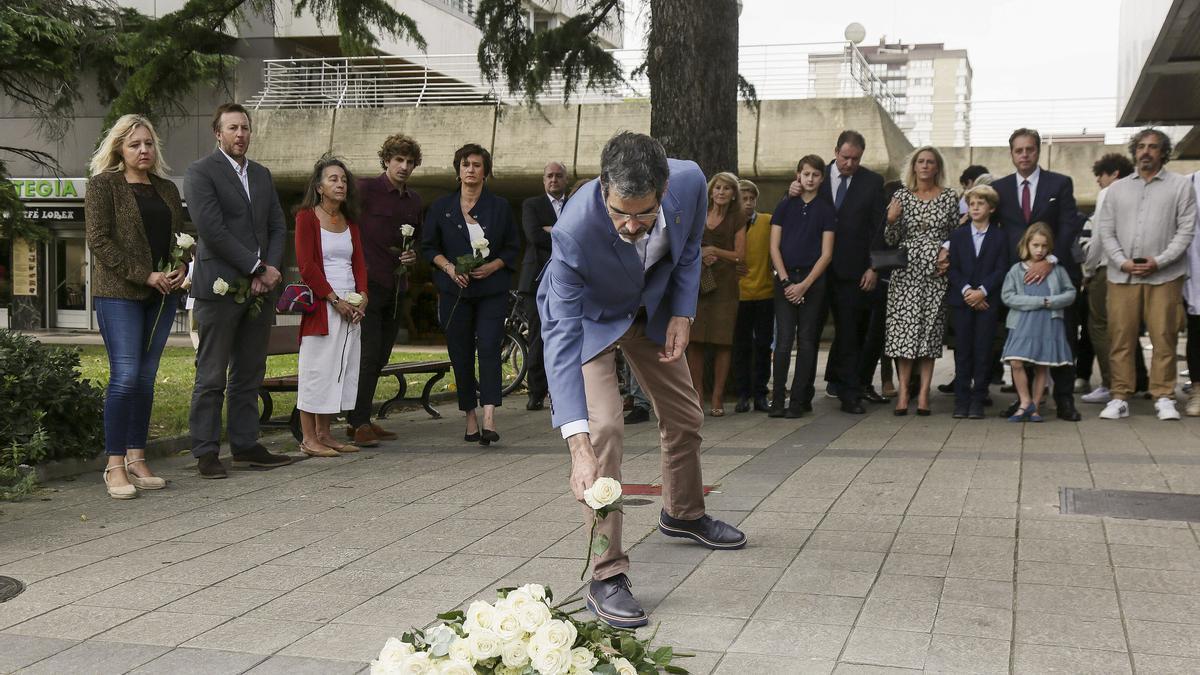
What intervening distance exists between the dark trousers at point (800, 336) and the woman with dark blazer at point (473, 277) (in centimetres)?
245

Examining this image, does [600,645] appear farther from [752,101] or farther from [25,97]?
[25,97]

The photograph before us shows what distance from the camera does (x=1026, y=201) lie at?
10.1 metres

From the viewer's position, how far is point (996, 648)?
12.4 ft

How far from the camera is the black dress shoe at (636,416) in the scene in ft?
32.3

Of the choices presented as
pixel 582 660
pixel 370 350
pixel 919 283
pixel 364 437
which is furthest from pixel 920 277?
pixel 582 660

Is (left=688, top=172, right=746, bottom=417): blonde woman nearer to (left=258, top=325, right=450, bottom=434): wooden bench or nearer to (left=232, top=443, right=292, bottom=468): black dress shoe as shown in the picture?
(left=258, top=325, right=450, bottom=434): wooden bench

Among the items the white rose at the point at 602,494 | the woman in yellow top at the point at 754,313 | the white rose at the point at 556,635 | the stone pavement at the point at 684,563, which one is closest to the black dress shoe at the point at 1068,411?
the stone pavement at the point at 684,563

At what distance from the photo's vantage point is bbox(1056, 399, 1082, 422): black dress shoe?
9.52m

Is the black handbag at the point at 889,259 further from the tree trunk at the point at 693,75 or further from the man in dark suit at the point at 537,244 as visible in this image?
the man in dark suit at the point at 537,244

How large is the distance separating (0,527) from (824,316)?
21.5ft

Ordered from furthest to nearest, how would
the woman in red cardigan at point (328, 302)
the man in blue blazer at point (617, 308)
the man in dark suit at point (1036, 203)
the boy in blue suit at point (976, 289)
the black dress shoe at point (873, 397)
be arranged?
the black dress shoe at point (873, 397)
the man in dark suit at point (1036, 203)
the boy in blue suit at point (976, 289)
the woman in red cardigan at point (328, 302)
the man in blue blazer at point (617, 308)

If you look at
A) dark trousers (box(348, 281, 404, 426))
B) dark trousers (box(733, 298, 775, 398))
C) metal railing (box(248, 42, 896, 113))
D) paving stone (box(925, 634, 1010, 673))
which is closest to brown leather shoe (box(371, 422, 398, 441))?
dark trousers (box(348, 281, 404, 426))

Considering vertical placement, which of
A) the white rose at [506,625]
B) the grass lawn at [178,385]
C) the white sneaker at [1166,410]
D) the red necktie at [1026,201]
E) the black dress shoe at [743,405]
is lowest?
the grass lawn at [178,385]

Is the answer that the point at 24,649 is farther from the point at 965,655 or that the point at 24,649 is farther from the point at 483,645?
the point at 965,655
